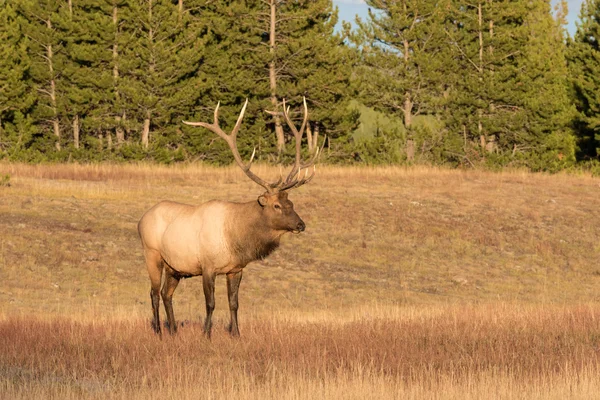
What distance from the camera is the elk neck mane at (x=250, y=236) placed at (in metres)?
13.2

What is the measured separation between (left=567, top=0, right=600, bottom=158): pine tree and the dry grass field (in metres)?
7.10

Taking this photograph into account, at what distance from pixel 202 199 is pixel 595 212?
518 inches

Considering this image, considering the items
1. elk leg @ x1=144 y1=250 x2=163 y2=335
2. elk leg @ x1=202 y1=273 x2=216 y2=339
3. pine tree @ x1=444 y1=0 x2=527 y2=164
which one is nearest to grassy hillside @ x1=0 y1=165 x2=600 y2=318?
elk leg @ x1=144 y1=250 x2=163 y2=335

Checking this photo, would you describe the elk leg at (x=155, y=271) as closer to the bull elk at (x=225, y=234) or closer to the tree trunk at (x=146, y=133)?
the bull elk at (x=225, y=234)

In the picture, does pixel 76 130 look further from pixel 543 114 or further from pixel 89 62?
pixel 543 114

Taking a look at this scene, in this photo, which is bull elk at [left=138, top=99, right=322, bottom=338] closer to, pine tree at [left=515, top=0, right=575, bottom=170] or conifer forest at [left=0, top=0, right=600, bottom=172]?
conifer forest at [left=0, top=0, right=600, bottom=172]

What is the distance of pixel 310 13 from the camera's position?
46531 mm

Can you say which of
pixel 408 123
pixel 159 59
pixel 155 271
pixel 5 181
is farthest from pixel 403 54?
pixel 155 271

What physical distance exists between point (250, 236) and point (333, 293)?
8.91 metres

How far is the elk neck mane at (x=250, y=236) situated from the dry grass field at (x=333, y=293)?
1.10 metres

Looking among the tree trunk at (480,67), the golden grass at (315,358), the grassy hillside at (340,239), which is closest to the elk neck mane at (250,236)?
the golden grass at (315,358)

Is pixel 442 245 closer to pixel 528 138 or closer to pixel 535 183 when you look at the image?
pixel 535 183

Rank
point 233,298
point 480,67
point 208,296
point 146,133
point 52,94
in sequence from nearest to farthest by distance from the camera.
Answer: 1. point 208,296
2. point 233,298
3. point 146,133
4. point 52,94
5. point 480,67

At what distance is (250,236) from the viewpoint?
13.2 m
